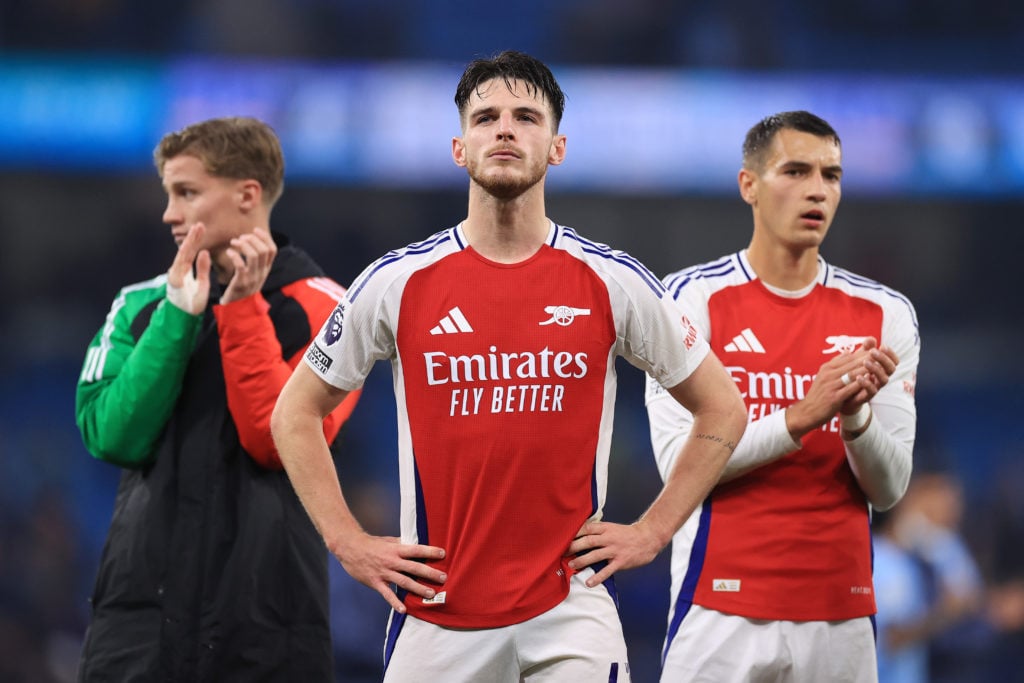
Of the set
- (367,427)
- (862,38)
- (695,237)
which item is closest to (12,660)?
(367,427)

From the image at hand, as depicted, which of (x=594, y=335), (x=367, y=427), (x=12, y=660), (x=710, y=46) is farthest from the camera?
(x=710, y=46)

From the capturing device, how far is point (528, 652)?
9.61 feet

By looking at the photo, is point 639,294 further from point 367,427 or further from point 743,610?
point 367,427

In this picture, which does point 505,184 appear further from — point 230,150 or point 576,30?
point 576,30

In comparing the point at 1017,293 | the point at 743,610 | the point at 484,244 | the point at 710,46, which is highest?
the point at 710,46

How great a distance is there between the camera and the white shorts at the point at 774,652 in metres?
3.64

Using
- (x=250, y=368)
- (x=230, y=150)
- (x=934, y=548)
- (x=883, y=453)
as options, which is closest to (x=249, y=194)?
(x=230, y=150)

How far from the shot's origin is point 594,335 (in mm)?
3080

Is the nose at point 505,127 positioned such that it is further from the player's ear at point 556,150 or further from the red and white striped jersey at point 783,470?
the red and white striped jersey at point 783,470

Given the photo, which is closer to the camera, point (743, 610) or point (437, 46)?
point (743, 610)

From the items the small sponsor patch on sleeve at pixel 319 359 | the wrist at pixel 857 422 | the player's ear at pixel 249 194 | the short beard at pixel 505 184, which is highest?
the player's ear at pixel 249 194

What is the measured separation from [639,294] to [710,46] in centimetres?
900

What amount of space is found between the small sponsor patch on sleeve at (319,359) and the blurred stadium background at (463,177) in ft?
21.6

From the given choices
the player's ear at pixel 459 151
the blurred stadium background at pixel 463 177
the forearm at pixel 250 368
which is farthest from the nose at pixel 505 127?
the blurred stadium background at pixel 463 177
